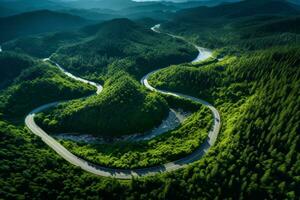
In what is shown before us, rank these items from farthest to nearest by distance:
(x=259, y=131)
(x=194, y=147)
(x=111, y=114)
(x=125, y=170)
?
(x=111, y=114) → (x=194, y=147) → (x=259, y=131) → (x=125, y=170)

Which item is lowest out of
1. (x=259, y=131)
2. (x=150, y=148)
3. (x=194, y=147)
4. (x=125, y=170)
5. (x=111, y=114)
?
(x=125, y=170)

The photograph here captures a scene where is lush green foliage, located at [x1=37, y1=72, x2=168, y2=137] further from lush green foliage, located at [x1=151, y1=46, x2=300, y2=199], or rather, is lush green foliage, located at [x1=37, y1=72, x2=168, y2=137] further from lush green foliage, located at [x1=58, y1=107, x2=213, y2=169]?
lush green foliage, located at [x1=151, y1=46, x2=300, y2=199]

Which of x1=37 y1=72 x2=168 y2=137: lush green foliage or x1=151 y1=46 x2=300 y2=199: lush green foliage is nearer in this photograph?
x1=151 y1=46 x2=300 y2=199: lush green foliage

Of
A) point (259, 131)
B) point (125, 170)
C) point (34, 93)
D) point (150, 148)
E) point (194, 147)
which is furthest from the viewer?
point (34, 93)

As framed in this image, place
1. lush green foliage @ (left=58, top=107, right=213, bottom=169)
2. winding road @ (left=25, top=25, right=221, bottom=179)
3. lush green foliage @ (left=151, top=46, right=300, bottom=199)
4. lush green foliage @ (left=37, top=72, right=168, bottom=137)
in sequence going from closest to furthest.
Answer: lush green foliage @ (left=151, top=46, right=300, bottom=199) → winding road @ (left=25, top=25, right=221, bottom=179) → lush green foliage @ (left=58, top=107, right=213, bottom=169) → lush green foliage @ (left=37, top=72, right=168, bottom=137)

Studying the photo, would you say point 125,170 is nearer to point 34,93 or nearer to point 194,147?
point 194,147

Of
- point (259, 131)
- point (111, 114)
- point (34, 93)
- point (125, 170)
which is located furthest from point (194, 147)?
point (34, 93)

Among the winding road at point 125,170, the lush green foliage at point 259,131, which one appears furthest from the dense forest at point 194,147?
the winding road at point 125,170

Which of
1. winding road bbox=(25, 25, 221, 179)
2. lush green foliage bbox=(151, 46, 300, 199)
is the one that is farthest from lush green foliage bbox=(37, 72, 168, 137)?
lush green foliage bbox=(151, 46, 300, 199)
